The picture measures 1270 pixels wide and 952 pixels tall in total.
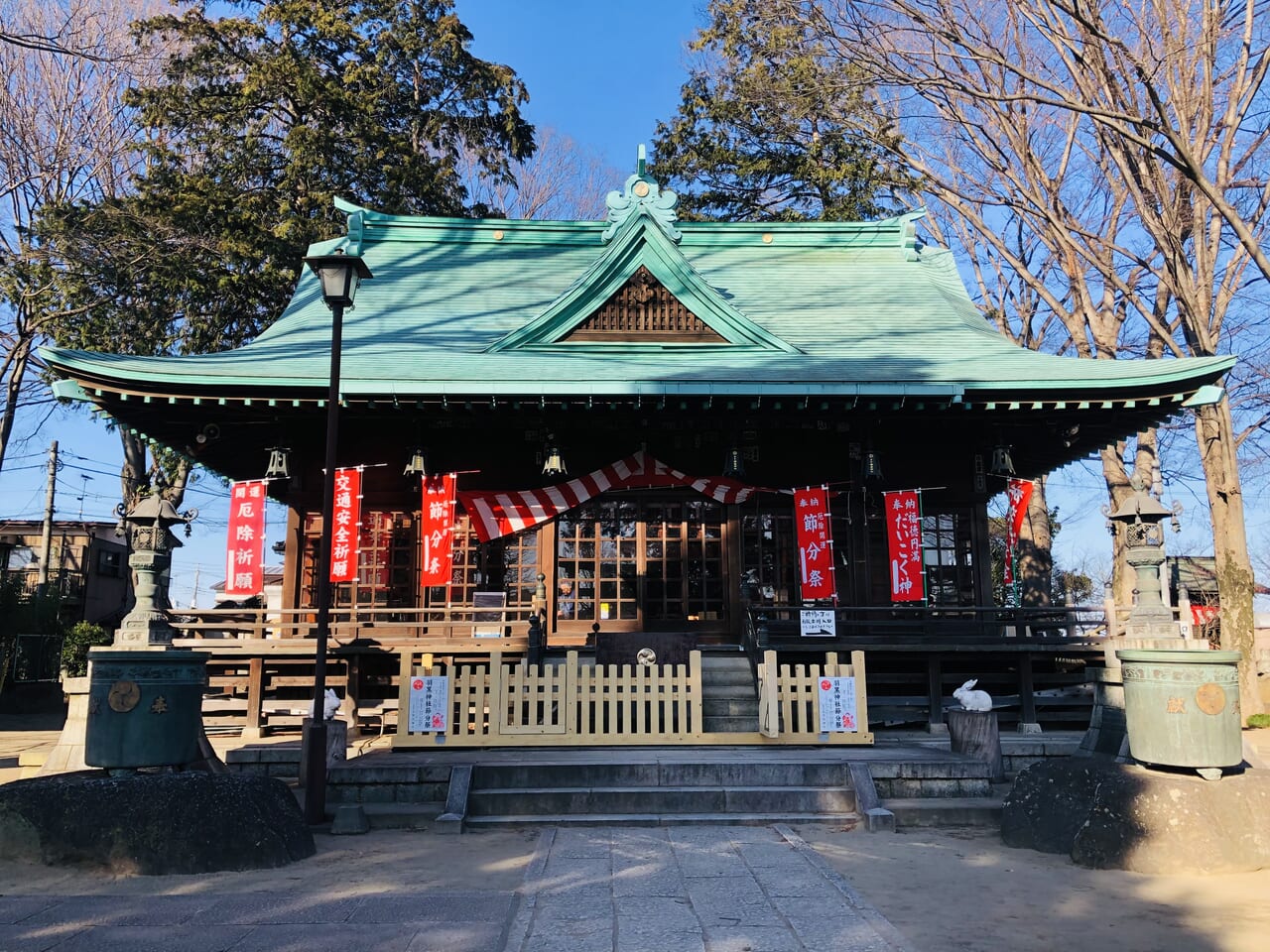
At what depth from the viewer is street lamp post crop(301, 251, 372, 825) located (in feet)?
28.9

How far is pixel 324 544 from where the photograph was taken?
9.51 metres

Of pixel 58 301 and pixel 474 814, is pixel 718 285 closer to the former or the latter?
pixel 474 814

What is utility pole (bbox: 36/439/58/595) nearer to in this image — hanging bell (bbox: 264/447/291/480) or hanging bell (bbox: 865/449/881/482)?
hanging bell (bbox: 264/447/291/480)

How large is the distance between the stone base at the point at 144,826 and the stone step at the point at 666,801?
7.62ft

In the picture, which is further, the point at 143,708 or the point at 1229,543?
the point at 1229,543

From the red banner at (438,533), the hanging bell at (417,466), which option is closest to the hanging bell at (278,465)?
the hanging bell at (417,466)

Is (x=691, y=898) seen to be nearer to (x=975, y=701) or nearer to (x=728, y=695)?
(x=975, y=701)

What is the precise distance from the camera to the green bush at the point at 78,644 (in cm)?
2345

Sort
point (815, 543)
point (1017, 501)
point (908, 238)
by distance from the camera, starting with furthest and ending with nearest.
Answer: point (908, 238) → point (1017, 501) → point (815, 543)

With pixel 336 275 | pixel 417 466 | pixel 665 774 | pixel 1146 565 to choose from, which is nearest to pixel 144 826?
pixel 665 774

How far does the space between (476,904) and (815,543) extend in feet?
31.0

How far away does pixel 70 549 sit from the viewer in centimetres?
3453

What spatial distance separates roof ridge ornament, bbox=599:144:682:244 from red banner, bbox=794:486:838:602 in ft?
19.4

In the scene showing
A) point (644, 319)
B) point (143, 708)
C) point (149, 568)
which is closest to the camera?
point (143, 708)
